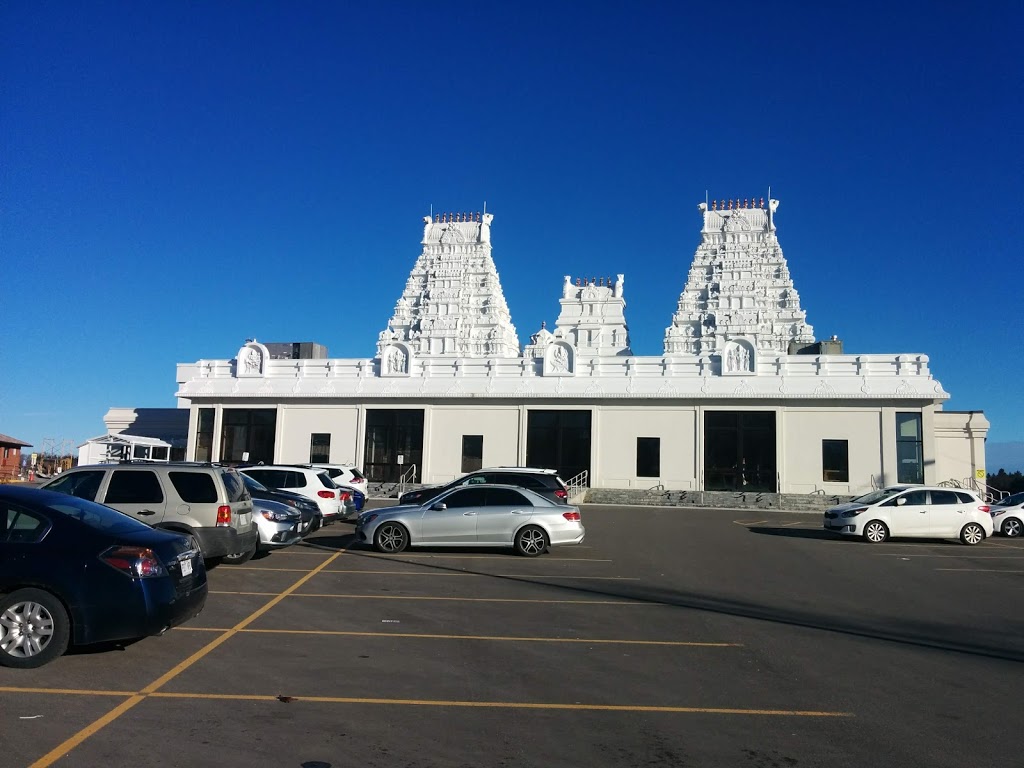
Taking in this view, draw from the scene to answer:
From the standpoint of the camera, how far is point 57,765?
4754 millimetres

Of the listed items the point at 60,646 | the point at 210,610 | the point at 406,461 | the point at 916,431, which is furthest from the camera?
the point at 406,461

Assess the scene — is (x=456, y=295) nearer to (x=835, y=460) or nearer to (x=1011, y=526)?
(x=835, y=460)

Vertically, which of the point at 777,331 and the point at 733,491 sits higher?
the point at 777,331

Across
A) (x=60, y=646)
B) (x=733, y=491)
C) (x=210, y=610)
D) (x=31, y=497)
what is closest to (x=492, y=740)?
(x=60, y=646)

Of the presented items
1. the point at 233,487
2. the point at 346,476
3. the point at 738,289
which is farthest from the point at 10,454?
the point at 738,289

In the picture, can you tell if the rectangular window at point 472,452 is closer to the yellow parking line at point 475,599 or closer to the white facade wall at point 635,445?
the white facade wall at point 635,445

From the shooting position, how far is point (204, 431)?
41.1 meters

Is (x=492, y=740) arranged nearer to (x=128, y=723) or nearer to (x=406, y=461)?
(x=128, y=723)

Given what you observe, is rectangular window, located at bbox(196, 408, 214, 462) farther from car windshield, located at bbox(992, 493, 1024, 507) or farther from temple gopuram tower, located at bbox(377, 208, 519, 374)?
car windshield, located at bbox(992, 493, 1024, 507)

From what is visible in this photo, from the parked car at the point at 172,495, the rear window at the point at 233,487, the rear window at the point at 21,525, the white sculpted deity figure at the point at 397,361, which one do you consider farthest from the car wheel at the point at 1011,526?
the white sculpted deity figure at the point at 397,361

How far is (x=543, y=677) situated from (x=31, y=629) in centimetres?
443

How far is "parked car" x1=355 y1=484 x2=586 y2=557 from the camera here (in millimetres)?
14914

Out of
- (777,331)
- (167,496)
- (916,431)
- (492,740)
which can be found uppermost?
(777,331)

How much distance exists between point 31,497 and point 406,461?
103 ft
